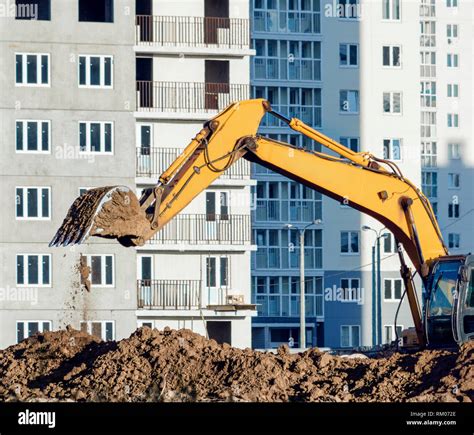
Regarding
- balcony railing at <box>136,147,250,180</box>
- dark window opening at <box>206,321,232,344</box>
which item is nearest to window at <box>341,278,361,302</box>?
dark window opening at <box>206,321,232,344</box>

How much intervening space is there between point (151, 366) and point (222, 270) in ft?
102

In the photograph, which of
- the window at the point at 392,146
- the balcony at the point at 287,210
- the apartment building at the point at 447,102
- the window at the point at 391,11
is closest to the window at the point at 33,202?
the balcony at the point at 287,210

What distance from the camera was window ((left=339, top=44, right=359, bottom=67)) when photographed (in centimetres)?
8944

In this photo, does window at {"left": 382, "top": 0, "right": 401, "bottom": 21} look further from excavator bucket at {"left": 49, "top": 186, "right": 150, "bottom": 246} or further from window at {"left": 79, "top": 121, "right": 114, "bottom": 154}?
excavator bucket at {"left": 49, "top": 186, "right": 150, "bottom": 246}

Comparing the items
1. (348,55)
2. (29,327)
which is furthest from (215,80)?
(348,55)

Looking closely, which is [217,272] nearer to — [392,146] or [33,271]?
[33,271]

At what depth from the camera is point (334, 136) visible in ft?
293

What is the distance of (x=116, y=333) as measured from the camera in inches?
A: 2265

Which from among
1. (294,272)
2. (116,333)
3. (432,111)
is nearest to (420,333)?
(116,333)

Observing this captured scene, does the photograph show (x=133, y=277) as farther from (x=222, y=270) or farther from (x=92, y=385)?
(x=92, y=385)

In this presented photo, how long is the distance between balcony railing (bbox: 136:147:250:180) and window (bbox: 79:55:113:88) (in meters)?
3.05

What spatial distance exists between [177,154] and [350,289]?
3073cm

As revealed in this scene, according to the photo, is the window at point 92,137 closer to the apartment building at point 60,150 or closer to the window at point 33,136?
the apartment building at point 60,150

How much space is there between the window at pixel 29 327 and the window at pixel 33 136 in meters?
6.58
